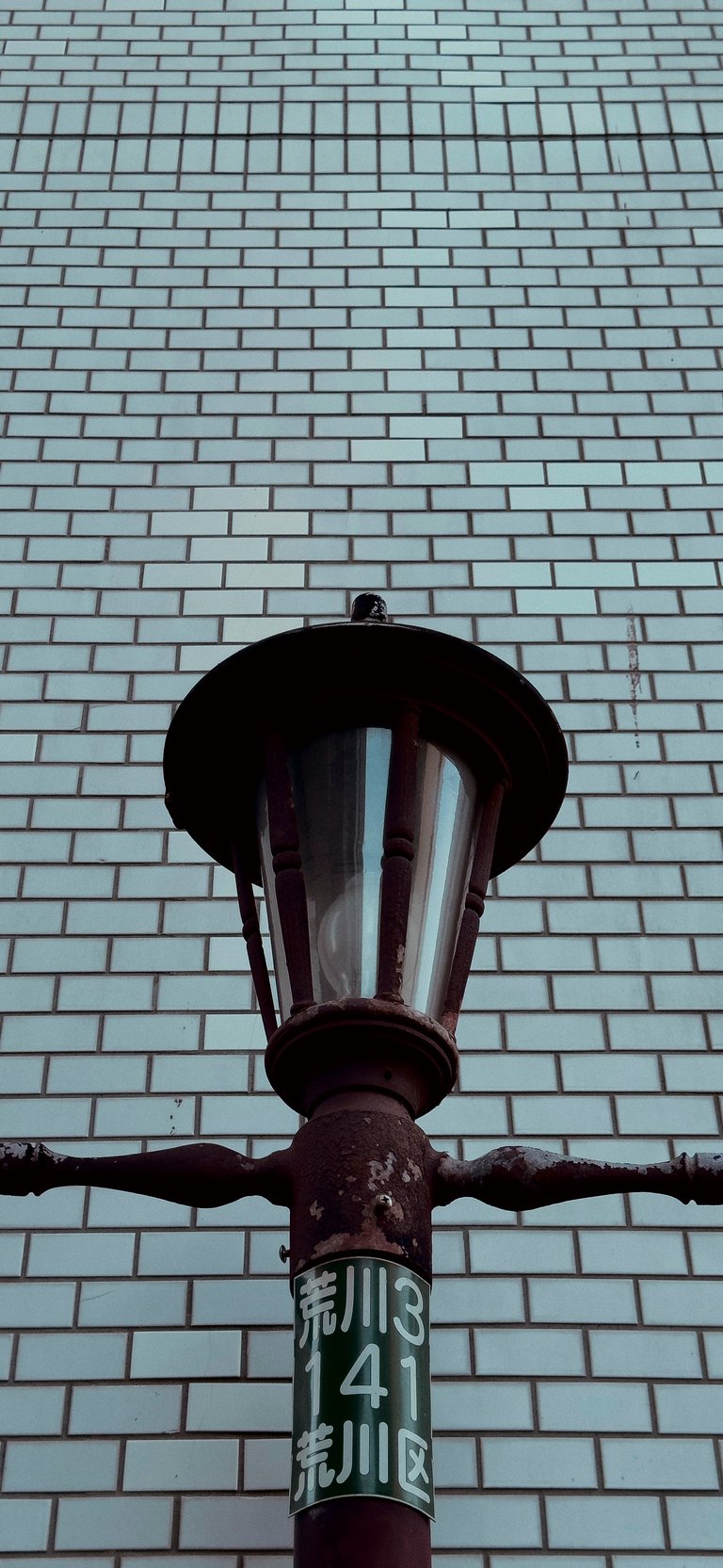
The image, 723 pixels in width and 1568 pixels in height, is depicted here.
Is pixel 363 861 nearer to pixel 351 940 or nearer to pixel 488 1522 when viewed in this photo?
pixel 351 940

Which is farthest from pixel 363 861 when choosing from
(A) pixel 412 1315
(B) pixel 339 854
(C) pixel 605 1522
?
(C) pixel 605 1522

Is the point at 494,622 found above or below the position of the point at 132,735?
above

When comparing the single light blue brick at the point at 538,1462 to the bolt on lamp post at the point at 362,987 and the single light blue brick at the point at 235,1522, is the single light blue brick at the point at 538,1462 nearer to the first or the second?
the single light blue brick at the point at 235,1522

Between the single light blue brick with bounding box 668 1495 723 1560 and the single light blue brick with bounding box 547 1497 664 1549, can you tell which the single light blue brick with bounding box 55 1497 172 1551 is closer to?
the single light blue brick with bounding box 547 1497 664 1549

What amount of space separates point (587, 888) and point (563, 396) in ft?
6.24

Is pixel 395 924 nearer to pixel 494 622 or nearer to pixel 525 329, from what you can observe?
pixel 494 622

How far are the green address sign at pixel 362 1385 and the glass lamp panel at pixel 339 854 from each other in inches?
15.3

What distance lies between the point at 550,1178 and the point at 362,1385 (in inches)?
15.5

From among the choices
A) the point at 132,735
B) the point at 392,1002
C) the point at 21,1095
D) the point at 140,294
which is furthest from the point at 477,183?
the point at 392,1002

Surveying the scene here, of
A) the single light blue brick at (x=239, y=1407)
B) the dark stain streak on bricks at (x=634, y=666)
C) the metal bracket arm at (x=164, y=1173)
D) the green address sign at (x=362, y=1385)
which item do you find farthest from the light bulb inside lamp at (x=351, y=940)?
the dark stain streak on bricks at (x=634, y=666)

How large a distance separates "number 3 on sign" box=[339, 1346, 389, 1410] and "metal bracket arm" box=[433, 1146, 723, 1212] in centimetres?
27

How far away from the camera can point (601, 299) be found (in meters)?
6.13

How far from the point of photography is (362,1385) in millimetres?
2207

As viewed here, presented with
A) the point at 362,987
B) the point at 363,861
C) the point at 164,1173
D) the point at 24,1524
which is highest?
the point at 363,861
